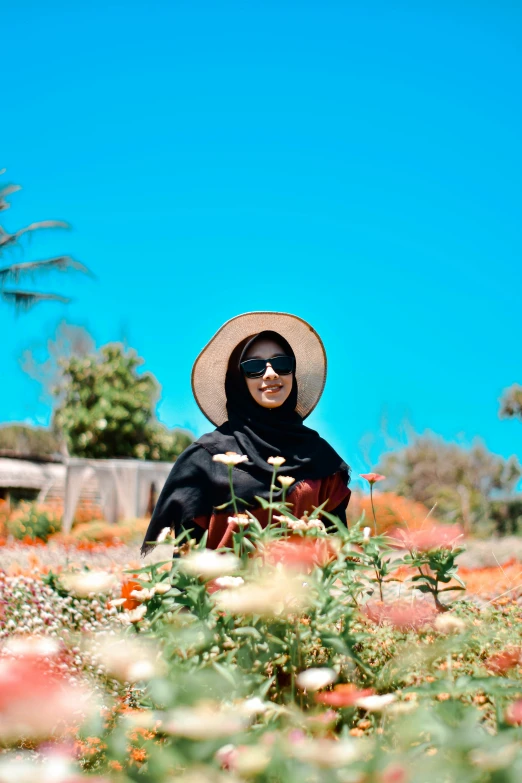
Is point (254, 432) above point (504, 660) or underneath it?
above

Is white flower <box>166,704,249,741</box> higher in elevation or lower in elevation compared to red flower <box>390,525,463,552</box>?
lower

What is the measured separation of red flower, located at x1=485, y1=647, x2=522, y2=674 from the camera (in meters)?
1.77

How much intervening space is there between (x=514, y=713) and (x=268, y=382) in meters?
1.79

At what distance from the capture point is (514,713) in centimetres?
122

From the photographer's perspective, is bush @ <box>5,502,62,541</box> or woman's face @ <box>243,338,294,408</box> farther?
bush @ <box>5,502,62,541</box>

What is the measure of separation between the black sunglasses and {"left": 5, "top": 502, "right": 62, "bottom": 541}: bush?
7.04m

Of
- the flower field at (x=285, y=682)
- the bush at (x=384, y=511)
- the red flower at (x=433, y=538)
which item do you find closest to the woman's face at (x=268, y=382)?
the flower field at (x=285, y=682)

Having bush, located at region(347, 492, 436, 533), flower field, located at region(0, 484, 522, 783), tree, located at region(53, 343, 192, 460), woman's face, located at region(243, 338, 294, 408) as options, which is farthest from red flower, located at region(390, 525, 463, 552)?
tree, located at region(53, 343, 192, 460)

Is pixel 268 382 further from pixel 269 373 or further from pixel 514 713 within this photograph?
pixel 514 713

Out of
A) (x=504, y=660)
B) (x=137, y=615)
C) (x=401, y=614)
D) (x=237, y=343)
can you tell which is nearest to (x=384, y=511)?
(x=237, y=343)

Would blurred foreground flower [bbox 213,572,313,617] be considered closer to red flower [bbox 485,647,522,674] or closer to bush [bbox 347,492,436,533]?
red flower [bbox 485,647,522,674]

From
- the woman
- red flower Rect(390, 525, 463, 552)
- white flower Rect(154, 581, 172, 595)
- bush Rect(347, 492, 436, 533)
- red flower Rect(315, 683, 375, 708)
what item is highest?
the woman

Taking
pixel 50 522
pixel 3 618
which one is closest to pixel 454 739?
pixel 3 618

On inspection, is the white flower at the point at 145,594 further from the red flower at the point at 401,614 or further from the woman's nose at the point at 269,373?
the woman's nose at the point at 269,373
